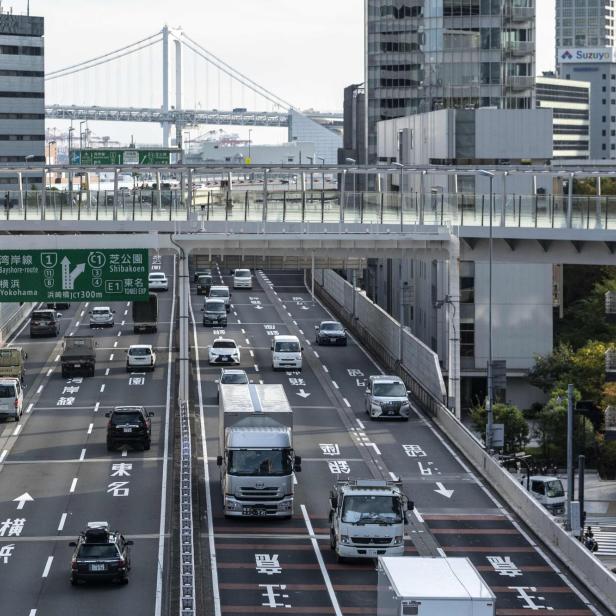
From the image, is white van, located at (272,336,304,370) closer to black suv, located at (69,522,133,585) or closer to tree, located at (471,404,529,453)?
tree, located at (471,404,529,453)

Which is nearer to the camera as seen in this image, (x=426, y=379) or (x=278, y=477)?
(x=278, y=477)

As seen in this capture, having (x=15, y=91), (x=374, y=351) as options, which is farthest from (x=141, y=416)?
(x=15, y=91)

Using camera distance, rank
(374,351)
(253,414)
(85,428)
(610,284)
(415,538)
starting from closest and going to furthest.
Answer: (415,538) → (253,414) → (85,428) → (374,351) → (610,284)

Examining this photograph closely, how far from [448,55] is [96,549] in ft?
355

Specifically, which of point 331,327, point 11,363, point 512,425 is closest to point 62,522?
point 11,363


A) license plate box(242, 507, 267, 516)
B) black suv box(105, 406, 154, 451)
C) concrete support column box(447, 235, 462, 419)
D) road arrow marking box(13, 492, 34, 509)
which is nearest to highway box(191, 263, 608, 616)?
license plate box(242, 507, 267, 516)

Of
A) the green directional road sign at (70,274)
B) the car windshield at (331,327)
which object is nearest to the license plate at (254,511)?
the green directional road sign at (70,274)

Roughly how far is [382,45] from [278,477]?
4470 inches

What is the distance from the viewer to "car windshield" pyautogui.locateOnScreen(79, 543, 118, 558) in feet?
114

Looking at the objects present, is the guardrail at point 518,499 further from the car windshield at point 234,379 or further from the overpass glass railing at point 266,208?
the car windshield at point 234,379

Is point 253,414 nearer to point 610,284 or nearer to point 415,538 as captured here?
point 415,538

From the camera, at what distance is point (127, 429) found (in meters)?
51.9

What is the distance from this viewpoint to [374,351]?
251 ft

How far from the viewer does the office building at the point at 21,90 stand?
7116 inches
